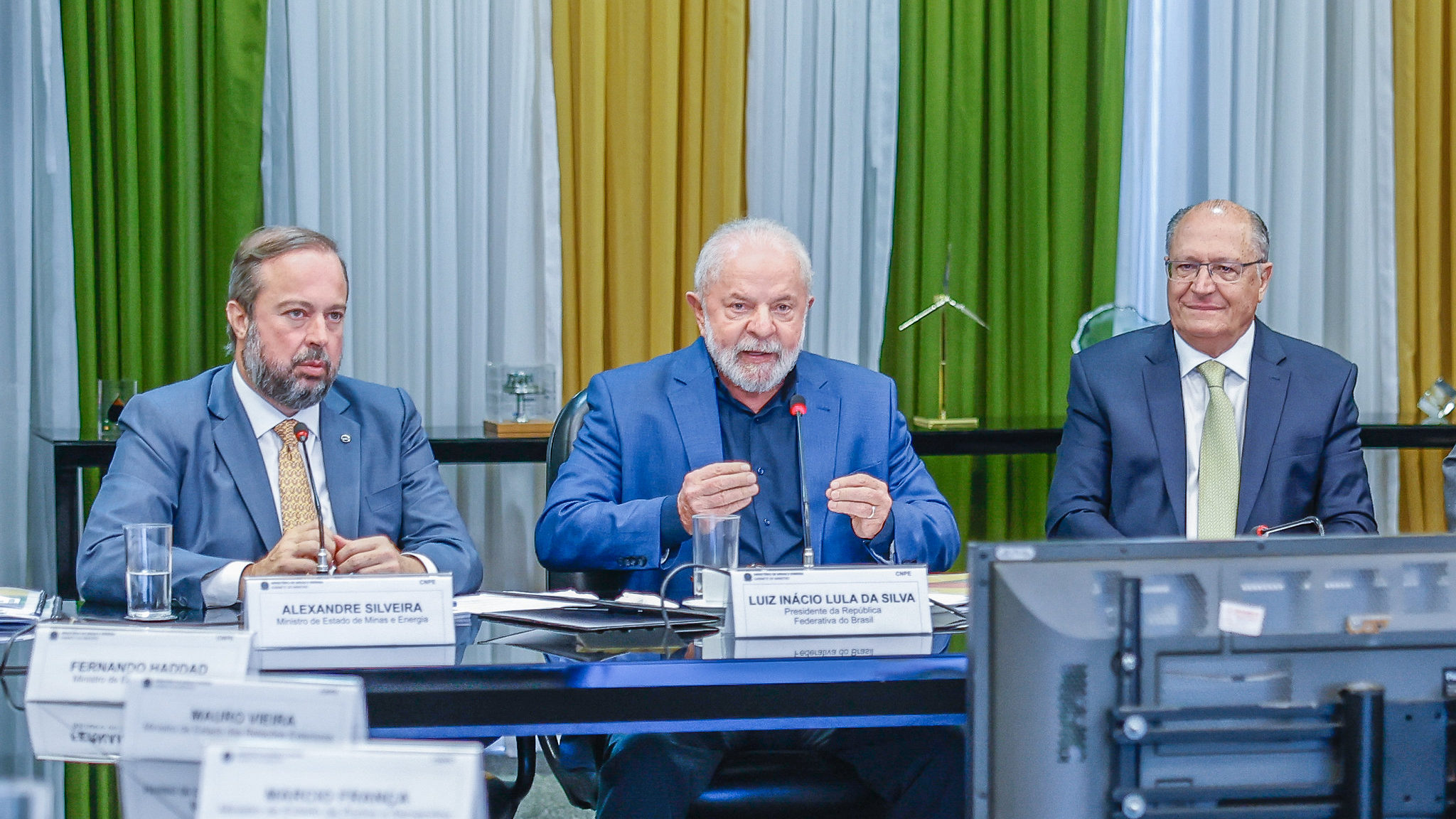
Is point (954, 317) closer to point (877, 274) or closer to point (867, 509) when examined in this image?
point (877, 274)

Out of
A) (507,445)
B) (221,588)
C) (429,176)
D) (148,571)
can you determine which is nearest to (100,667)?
(148,571)

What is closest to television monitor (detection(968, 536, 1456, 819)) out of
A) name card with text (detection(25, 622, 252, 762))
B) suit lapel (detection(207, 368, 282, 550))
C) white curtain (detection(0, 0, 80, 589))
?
name card with text (detection(25, 622, 252, 762))

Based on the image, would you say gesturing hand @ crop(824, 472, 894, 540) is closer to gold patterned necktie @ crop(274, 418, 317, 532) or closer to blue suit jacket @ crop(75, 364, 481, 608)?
blue suit jacket @ crop(75, 364, 481, 608)

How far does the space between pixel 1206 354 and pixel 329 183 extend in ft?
8.41

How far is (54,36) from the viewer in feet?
12.7

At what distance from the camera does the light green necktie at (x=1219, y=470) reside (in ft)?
9.11

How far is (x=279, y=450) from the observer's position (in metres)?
2.48

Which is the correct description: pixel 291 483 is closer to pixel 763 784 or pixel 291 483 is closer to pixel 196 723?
pixel 763 784

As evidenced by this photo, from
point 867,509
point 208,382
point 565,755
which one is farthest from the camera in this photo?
point 208,382

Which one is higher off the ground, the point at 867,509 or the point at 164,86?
the point at 164,86

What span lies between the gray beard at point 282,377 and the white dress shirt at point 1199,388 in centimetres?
165

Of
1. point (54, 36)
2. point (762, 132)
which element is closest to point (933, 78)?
point (762, 132)

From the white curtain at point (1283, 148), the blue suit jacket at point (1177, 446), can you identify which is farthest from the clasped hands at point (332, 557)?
the white curtain at point (1283, 148)

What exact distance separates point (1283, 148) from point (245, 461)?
141 inches
